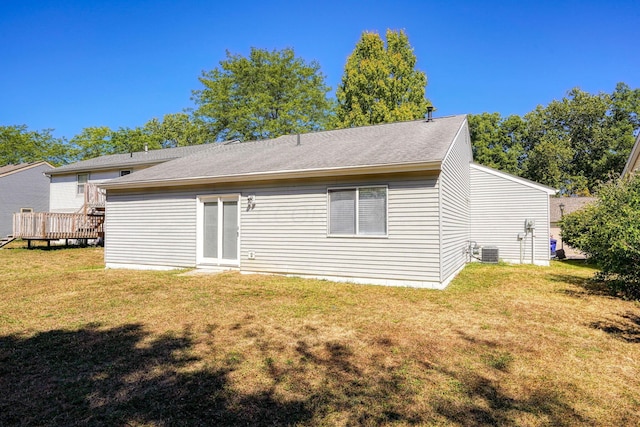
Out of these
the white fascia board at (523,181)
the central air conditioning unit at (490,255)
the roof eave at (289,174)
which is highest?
the white fascia board at (523,181)

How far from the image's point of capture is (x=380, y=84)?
2480 centimetres

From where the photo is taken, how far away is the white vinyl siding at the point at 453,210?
774 cm

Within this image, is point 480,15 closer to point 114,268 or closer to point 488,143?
point 114,268

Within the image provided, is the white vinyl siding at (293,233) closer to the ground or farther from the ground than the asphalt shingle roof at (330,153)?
closer to the ground

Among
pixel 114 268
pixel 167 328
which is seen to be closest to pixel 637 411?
pixel 167 328

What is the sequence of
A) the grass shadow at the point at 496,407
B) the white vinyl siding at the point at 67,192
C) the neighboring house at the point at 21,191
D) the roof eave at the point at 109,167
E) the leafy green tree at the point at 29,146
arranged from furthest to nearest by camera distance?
the leafy green tree at the point at 29,146 → the neighboring house at the point at 21,191 → the white vinyl siding at the point at 67,192 → the roof eave at the point at 109,167 → the grass shadow at the point at 496,407

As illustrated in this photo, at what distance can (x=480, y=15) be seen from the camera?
1420cm

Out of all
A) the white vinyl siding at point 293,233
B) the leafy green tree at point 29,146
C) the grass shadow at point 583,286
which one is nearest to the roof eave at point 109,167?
the white vinyl siding at point 293,233

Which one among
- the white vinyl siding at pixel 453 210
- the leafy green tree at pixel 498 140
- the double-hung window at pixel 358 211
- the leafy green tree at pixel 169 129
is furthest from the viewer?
the leafy green tree at pixel 169 129

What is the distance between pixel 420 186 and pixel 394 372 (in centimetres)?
481

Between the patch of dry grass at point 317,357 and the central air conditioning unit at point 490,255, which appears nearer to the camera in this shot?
the patch of dry grass at point 317,357

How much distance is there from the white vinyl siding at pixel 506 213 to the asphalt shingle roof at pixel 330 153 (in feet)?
10.4

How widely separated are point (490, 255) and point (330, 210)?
7190mm

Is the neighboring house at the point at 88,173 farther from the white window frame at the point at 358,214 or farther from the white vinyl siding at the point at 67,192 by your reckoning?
the white window frame at the point at 358,214
